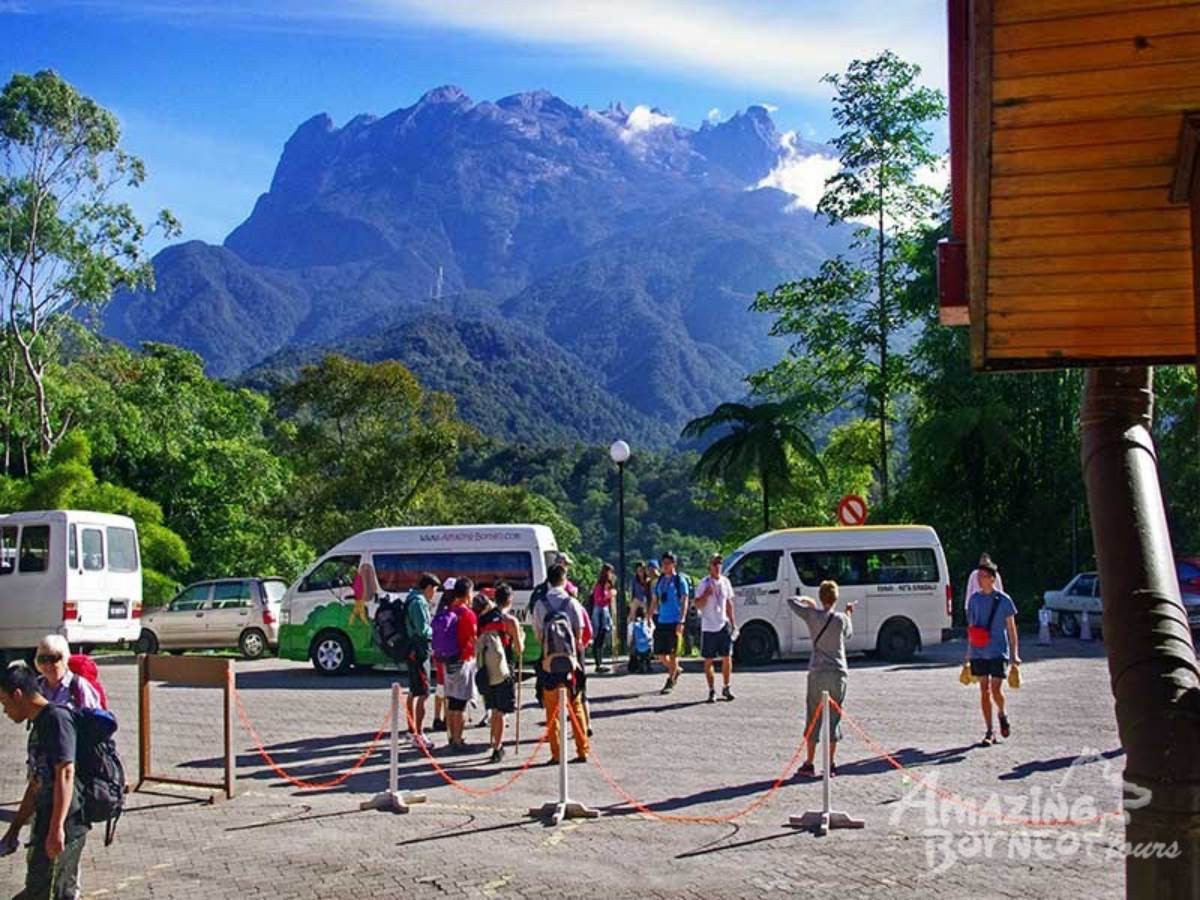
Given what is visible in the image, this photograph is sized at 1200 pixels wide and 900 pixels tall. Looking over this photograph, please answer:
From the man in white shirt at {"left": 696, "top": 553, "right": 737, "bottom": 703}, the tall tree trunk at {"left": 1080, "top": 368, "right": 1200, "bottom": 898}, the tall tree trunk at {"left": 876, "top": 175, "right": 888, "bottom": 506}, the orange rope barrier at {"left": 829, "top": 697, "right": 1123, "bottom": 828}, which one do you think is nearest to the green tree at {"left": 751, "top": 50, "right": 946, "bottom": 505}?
the tall tree trunk at {"left": 876, "top": 175, "right": 888, "bottom": 506}

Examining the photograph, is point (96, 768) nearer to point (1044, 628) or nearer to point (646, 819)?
point (646, 819)

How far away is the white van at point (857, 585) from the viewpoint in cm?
2127

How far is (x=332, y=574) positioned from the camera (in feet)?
68.3

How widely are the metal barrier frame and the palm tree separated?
18199 mm

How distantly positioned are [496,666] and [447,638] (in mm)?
768

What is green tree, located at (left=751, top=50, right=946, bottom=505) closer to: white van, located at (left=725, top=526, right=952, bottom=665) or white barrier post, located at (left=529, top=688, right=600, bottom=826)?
white van, located at (left=725, top=526, right=952, bottom=665)

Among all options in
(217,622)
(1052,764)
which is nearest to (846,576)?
(1052,764)

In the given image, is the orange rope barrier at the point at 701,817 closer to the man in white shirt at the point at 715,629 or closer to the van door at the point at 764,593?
the man in white shirt at the point at 715,629

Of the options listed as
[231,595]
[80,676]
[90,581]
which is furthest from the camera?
[231,595]

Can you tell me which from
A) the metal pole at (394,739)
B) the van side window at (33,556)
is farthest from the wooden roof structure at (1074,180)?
the van side window at (33,556)

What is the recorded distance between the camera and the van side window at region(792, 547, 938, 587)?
840 inches

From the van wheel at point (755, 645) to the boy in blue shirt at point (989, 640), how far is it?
894 centimetres

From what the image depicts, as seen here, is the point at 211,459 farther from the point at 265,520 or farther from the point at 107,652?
the point at 107,652

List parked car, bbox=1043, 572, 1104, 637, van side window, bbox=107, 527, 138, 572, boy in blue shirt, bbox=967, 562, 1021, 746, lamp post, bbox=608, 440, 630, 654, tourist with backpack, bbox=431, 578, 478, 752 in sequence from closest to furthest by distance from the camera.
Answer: boy in blue shirt, bbox=967, 562, 1021, 746 < tourist with backpack, bbox=431, 578, 478, 752 < van side window, bbox=107, 527, 138, 572 < lamp post, bbox=608, 440, 630, 654 < parked car, bbox=1043, 572, 1104, 637
